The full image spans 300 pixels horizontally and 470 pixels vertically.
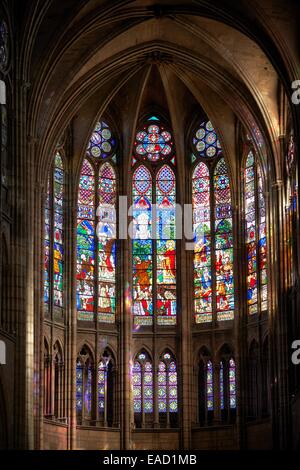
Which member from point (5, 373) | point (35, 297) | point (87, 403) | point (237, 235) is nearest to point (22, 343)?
point (5, 373)

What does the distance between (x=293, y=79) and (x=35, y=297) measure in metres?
10.2

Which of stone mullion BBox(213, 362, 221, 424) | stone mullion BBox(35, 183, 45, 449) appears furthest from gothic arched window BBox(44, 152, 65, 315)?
stone mullion BBox(213, 362, 221, 424)

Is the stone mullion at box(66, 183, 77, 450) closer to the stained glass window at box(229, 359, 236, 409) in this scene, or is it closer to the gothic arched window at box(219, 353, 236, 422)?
the gothic arched window at box(219, 353, 236, 422)

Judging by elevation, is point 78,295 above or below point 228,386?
above

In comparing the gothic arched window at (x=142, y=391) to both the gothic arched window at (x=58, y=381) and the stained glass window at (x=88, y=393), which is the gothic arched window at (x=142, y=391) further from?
the gothic arched window at (x=58, y=381)

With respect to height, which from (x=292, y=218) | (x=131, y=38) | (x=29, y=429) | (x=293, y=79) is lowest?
(x=29, y=429)

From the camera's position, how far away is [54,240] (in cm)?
4884

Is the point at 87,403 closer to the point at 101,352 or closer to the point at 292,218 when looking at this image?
the point at 101,352

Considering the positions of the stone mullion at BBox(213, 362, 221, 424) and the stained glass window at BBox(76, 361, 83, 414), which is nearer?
the stained glass window at BBox(76, 361, 83, 414)

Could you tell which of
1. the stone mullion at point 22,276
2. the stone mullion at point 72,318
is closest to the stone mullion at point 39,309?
the stone mullion at point 72,318

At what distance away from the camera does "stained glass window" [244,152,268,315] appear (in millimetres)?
48625

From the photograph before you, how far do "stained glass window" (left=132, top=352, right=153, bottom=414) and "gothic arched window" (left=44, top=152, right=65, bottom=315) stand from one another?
3.43 metres

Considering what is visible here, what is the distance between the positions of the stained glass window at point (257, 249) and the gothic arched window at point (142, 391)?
4015 millimetres

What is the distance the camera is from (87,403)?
48500mm
